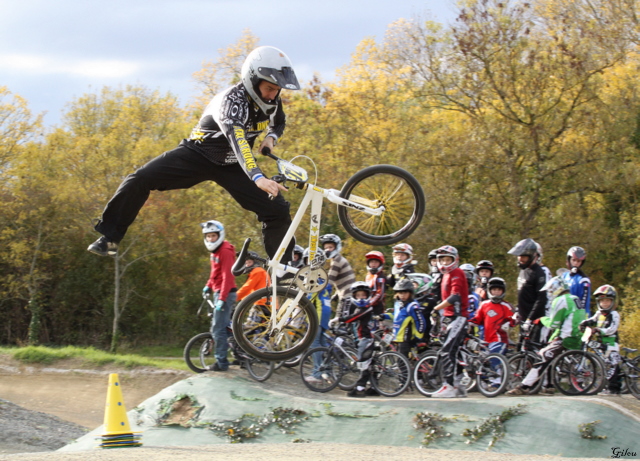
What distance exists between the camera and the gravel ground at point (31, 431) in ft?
24.9

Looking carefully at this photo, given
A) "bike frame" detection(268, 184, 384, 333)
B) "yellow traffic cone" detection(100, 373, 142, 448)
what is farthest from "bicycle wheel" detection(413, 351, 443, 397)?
"yellow traffic cone" detection(100, 373, 142, 448)

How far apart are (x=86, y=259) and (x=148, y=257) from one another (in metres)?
1.80

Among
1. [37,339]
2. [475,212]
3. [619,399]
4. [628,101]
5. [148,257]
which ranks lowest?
[37,339]

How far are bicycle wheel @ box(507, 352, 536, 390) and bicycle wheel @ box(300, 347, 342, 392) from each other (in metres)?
2.28

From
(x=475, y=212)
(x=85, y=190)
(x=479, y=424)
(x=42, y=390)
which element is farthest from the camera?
(x=85, y=190)

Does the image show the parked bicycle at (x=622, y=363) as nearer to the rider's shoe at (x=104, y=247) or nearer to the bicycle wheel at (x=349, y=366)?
the bicycle wheel at (x=349, y=366)

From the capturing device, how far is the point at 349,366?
30.2ft

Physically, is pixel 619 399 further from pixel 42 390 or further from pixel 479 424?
pixel 42 390

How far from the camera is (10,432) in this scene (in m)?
7.77

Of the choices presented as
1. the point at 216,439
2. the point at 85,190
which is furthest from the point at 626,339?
the point at 85,190

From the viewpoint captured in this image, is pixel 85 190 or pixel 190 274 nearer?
pixel 85 190

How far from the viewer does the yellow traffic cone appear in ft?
22.3

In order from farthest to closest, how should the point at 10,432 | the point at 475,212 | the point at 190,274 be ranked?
1. the point at 190,274
2. the point at 475,212
3. the point at 10,432

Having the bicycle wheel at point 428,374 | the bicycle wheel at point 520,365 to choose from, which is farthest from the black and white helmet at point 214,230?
the bicycle wheel at point 520,365
